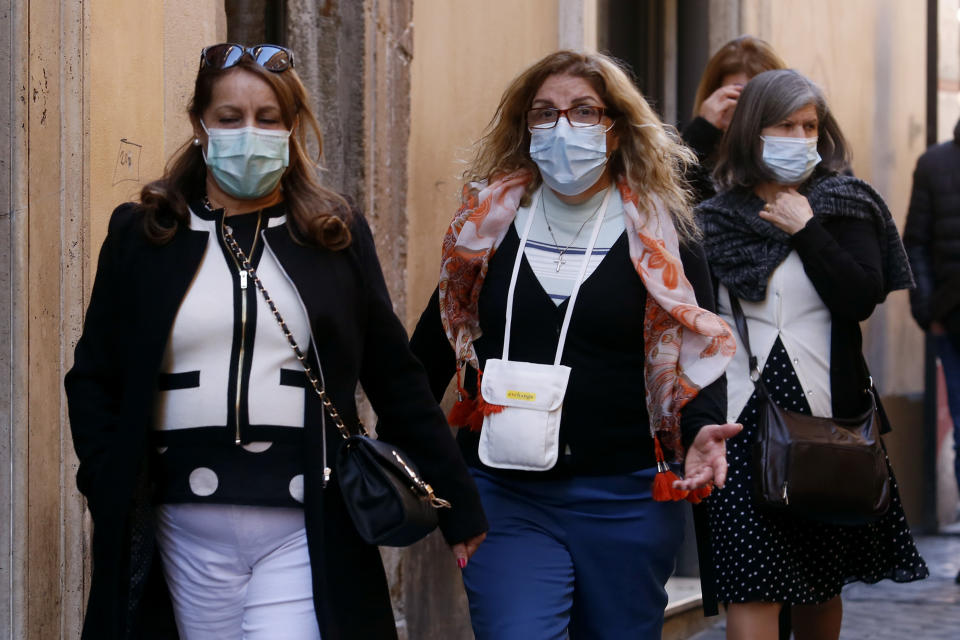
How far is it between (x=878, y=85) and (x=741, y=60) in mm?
4369

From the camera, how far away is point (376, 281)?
333cm

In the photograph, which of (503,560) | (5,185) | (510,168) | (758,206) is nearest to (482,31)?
(758,206)

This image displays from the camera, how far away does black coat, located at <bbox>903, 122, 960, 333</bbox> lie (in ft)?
25.0

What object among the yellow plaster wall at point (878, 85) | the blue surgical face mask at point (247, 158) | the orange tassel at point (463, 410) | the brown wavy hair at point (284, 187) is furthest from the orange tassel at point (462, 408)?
the yellow plaster wall at point (878, 85)

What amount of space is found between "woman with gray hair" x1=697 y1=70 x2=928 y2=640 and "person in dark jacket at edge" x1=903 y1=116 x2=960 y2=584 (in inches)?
117

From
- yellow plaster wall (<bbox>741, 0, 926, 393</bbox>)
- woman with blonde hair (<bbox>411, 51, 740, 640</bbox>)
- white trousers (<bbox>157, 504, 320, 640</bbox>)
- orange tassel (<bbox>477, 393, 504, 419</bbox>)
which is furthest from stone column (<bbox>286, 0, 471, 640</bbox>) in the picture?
yellow plaster wall (<bbox>741, 0, 926, 393</bbox>)

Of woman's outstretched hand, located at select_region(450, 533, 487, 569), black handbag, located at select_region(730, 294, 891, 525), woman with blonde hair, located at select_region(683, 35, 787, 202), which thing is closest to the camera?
woman's outstretched hand, located at select_region(450, 533, 487, 569)

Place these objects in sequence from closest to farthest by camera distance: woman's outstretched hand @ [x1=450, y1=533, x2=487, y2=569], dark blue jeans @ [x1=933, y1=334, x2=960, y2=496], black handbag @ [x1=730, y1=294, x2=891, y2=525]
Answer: woman's outstretched hand @ [x1=450, y1=533, x2=487, y2=569] < black handbag @ [x1=730, y1=294, x2=891, y2=525] < dark blue jeans @ [x1=933, y1=334, x2=960, y2=496]

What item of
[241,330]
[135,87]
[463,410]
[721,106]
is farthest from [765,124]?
[241,330]

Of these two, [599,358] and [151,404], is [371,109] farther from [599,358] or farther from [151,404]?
[151,404]

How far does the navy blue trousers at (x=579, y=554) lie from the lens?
3609 millimetres

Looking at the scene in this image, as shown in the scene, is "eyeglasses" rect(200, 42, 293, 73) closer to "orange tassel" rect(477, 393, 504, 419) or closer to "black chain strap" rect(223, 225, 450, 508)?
"black chain strap" rect(223, 225, 450, 508)

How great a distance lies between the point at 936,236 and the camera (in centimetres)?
780

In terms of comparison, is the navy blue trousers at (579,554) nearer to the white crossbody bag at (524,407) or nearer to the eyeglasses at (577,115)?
the white crossbody bag at (524,407)
